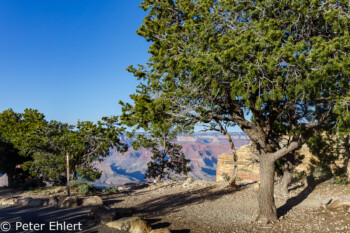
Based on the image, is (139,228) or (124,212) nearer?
(139,228)

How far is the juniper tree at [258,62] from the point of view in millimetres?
7008

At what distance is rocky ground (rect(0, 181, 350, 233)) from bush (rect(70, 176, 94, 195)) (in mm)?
1693

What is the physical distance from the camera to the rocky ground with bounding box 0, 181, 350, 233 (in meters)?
8.44

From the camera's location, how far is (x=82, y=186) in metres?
16.3

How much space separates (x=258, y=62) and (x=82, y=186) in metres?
13.6

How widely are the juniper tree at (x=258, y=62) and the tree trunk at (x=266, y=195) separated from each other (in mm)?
33

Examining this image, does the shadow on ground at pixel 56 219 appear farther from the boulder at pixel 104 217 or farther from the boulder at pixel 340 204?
the boulder at pixel 340 204

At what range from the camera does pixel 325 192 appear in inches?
517

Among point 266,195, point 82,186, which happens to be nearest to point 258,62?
point 266,195

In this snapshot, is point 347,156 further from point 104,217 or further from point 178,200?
point 104,217

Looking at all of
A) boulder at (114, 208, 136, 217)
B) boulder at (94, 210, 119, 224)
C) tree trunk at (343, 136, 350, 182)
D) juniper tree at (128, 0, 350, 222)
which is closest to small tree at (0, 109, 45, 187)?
boulder at (114, 208, 136, 217)

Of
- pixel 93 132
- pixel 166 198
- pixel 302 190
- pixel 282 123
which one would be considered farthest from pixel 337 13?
pixel 93 132

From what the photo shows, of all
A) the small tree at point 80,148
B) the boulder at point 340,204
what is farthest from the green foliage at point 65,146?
the boulder at point 340,204

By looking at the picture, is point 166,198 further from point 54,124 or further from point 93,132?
point 54,124
